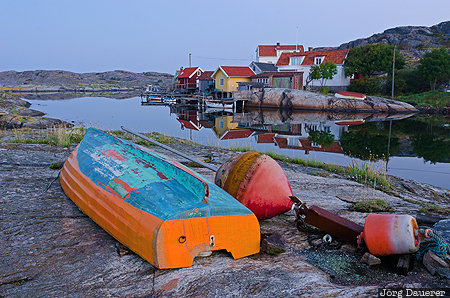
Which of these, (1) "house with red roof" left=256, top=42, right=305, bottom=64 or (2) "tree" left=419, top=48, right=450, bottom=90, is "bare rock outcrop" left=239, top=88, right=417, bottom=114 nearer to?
(2) "tree" left=419, top=48, right=450, bottom=90

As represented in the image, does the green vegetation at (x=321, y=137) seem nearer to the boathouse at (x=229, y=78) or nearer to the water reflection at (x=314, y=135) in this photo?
the water reflection at (x=314, y=135)

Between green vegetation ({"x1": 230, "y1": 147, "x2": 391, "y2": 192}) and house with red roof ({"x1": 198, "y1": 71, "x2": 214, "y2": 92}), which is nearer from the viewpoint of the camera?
green vegetation ({"x1": 230, "y1": 147, "x2": 391, "y2": 192})

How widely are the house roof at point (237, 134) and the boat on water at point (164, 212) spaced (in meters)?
18.6

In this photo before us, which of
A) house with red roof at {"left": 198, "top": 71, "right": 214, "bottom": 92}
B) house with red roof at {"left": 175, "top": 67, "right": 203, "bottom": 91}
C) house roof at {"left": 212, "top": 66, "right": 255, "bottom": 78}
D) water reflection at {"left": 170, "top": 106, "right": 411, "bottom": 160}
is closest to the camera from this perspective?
water reflection at {"left": 170, "top": 106, "right": 411, "bottom": 160}

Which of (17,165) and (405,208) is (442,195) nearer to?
(405,208)

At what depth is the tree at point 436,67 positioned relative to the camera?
4338 centimetres

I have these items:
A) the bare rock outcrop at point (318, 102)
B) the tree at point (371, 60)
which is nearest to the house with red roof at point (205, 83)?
the bare rock outcrop at point (318, 102)

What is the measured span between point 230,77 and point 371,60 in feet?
66.8

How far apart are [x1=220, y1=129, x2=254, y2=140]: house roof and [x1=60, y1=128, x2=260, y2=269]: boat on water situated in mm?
18596

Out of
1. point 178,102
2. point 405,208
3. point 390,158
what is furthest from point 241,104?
point 405,208

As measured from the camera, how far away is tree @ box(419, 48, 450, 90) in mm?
43375

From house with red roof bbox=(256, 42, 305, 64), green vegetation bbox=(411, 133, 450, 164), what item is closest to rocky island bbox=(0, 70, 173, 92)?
house with red roof bbox=(256, 42, 305, 64)

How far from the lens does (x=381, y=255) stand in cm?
395

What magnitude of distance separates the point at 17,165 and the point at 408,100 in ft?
147
